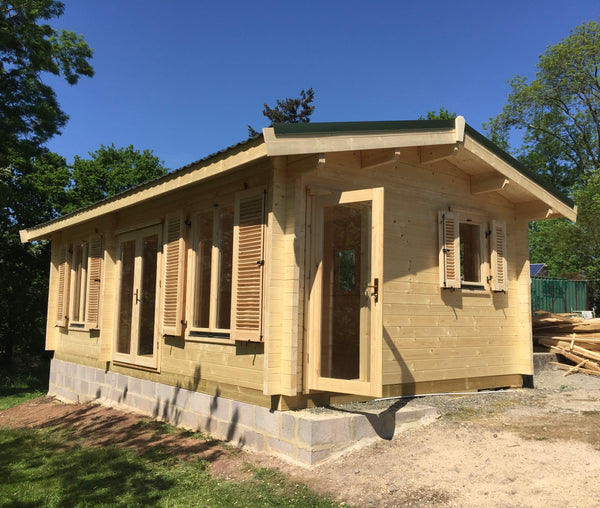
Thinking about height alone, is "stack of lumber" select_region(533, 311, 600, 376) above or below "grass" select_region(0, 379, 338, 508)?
above

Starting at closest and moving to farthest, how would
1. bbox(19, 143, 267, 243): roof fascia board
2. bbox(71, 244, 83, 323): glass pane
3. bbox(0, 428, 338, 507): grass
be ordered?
bbox(0, 428, 338, 507): grass
bbox(19, 143, 267, 243): roof fascia board
bbox(71, 244, 83, 323): glass pane

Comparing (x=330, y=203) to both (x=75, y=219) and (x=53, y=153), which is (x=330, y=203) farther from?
(x=53, y=153)

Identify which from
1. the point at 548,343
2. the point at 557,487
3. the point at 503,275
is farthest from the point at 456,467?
the point at 548,343

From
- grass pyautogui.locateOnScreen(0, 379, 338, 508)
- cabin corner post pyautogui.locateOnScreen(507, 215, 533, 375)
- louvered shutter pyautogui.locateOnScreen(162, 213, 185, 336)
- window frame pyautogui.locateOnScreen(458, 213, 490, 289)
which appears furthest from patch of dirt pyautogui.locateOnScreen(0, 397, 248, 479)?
cabin corner post pyautogui.locateOnScreen(507, 215, 533, 375)

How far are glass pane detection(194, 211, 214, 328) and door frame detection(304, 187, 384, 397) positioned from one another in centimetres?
182

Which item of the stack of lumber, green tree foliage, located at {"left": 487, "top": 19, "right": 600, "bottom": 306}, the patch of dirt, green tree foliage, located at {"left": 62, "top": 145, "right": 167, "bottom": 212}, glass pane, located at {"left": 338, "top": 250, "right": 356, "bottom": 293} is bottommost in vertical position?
the patch of dirt

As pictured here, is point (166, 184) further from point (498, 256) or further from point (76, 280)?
point (76, 280)

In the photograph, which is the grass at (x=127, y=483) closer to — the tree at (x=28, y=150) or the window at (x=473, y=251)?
the window at (x=473, y=251)

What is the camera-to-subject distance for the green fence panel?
1725cm

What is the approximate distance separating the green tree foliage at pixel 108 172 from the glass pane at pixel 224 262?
47.4ft

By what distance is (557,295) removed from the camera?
17.9 metres

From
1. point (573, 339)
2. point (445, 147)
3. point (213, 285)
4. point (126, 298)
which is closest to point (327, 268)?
point (213, 285)

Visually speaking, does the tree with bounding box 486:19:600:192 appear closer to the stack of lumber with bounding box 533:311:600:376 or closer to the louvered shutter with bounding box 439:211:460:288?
the stack of lumber with bounding box 533:311:600:376

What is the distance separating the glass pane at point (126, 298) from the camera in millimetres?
8656
